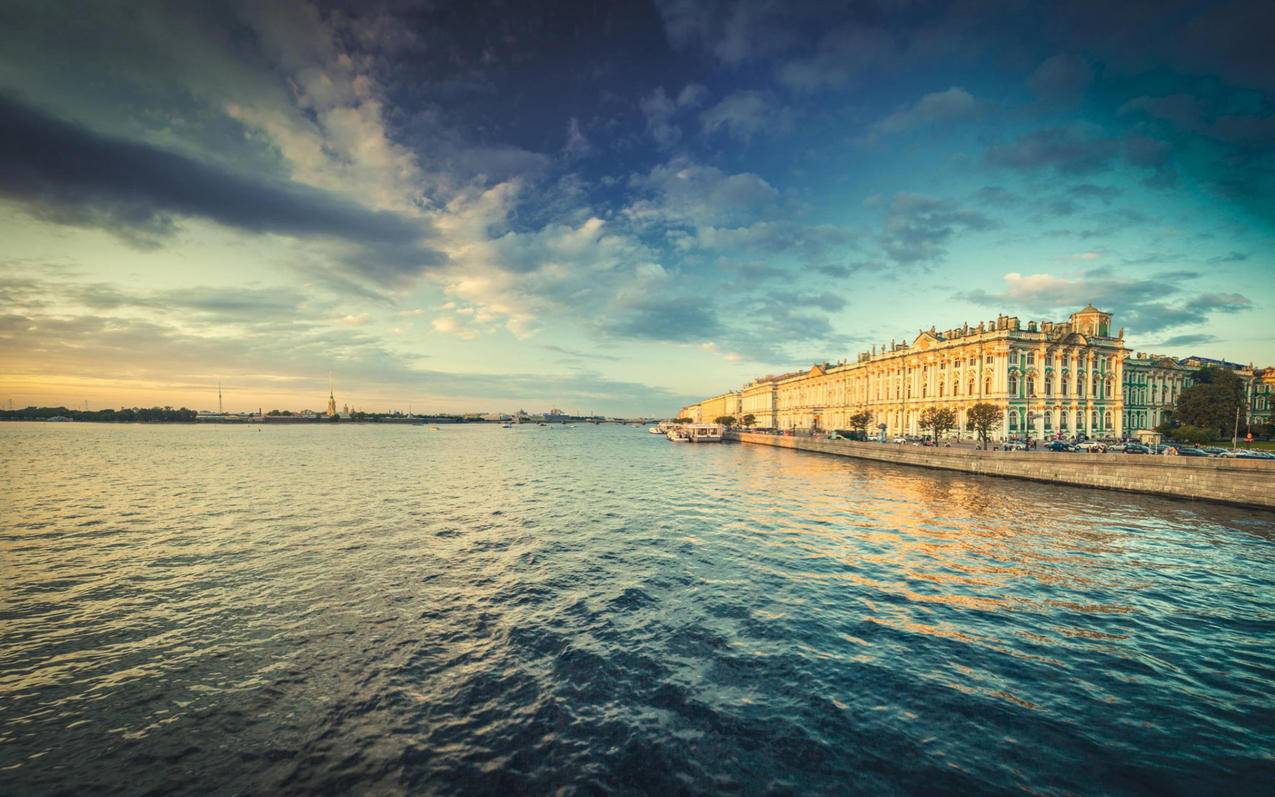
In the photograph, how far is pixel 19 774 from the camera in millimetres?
8367

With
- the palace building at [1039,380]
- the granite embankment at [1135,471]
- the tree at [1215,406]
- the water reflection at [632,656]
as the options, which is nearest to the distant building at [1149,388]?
the palace building at [1039,380]

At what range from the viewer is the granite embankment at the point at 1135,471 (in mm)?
34219

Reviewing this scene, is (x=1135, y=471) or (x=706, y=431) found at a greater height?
(x=1135, y=471)

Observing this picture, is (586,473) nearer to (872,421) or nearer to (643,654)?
(643,654)

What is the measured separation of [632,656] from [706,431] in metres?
143

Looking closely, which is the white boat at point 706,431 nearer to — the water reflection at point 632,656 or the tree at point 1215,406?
the tree at point 1215,406

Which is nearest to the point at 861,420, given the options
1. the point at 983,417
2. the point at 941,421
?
the point at 941,421

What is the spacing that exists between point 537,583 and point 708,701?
897 cm

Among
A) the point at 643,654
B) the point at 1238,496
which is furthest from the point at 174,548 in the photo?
the point at 1238,496

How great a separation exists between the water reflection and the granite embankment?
11449 millimetres

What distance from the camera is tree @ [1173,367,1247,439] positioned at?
70375 mm

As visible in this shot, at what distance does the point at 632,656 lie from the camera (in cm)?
1247

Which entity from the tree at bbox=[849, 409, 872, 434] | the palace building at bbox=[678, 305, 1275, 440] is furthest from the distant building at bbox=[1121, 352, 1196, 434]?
the tree at bbox=[849, 409, 872, 434]

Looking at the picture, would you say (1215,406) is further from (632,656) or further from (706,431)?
(706,431)
